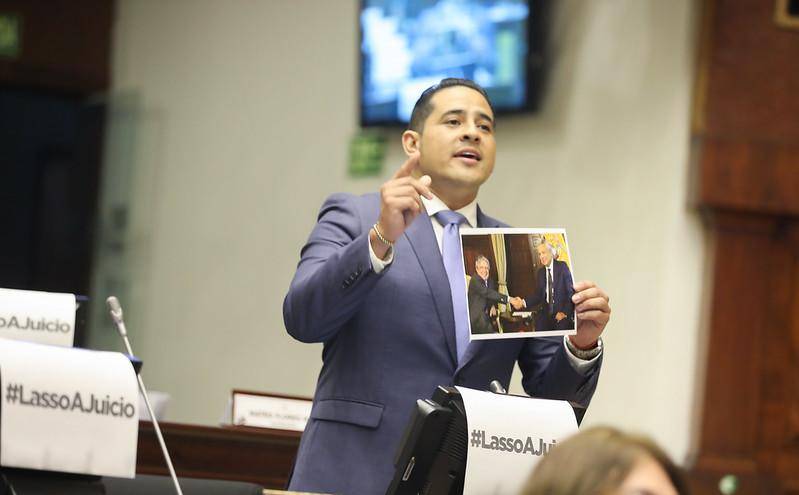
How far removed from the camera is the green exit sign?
823 centimetres

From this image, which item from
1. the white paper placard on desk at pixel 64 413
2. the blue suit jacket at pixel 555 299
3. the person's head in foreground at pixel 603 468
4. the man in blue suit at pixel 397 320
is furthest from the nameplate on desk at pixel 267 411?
the person's head in foreground at pixel 603 468

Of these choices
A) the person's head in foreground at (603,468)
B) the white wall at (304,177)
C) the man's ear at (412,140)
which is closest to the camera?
the person's head in foreground at (603,468)

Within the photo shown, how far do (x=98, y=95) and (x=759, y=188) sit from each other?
4.77 metres

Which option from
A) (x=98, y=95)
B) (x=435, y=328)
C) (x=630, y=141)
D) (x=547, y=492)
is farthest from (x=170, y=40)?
(x=547, y=492)

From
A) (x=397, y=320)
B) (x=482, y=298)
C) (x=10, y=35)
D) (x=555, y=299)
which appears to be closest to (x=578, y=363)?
(x=555, y=299)

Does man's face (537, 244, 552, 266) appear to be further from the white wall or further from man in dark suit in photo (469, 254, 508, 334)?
the white wall

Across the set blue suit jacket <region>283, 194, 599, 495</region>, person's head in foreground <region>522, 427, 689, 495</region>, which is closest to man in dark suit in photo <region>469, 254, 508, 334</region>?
blue suit jacket <region>283, 194, 599, 495</region>

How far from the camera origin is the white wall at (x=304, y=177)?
5.52m

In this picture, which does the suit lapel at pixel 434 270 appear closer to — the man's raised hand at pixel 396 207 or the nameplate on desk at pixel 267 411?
the man's raised hand at pixel 396 207

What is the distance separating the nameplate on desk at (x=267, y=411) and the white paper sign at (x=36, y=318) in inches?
75.6

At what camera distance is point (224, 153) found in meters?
7.82

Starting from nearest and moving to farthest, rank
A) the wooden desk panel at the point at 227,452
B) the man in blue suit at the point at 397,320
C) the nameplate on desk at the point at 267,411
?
the man in blue suit at the point at 397,320 → the wooden desk panel at the point at 227,452 → the nameplate on desk at the point at 267,411

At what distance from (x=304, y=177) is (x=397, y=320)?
4641mm

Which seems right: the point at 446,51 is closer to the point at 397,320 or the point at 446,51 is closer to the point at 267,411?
the point at 267,411
